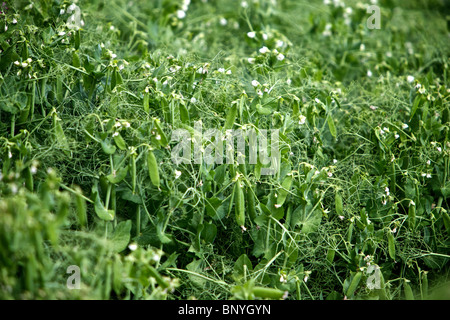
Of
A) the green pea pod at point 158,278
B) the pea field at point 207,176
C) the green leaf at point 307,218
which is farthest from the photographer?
the green leaf at point 307,218

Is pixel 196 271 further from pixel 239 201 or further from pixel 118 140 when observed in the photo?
pixel 118 140

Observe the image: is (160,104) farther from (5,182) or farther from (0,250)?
(0,250)

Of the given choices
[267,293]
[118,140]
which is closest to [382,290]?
[267,293]

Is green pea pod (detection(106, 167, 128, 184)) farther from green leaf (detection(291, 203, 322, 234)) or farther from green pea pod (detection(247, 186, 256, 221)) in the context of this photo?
green leaf (detection(291, 203, 322, 234))

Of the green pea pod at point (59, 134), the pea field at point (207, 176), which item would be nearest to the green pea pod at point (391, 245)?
the pea field at point (207, 176)

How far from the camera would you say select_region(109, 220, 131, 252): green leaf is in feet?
4.77

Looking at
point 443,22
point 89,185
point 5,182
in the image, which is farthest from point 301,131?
point 443,22

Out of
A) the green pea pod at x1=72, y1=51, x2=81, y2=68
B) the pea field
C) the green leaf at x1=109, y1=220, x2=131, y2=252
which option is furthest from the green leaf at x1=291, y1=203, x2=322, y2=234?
Result: the green pea pod at x1=72, y1=51, x2=81, y2=68

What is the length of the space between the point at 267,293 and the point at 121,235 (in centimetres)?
51

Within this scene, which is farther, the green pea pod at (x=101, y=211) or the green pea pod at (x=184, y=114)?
the green pea pod at (x=184, y=114)

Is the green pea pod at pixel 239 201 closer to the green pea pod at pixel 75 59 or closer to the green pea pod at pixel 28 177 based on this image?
the green pea pod at pixel 28 177

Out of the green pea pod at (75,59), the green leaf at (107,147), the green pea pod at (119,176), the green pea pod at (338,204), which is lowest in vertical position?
the green pea pod at (338,204)

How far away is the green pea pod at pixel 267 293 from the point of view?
1.37m

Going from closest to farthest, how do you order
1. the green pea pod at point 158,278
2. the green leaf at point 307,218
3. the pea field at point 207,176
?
the green pea pod at point 158,278, the pea field at point 207,176, the green leaf at point 307,218
